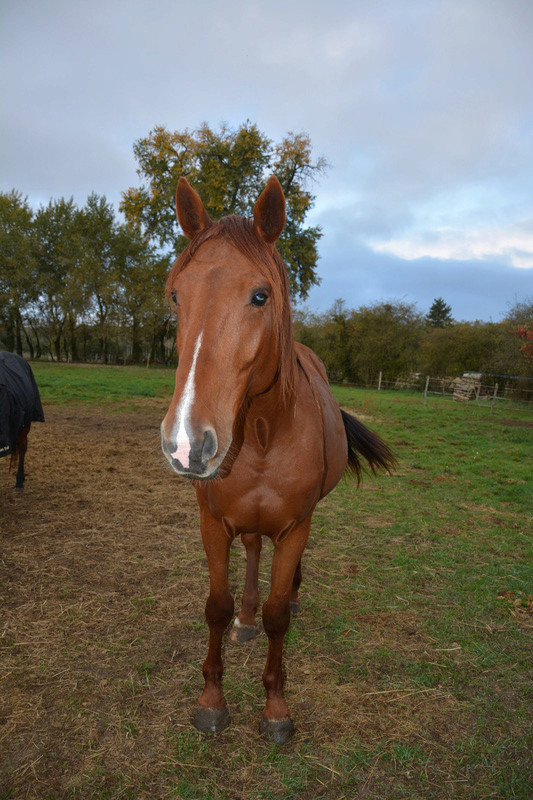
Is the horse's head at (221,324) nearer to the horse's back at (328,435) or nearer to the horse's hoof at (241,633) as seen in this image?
the horse's back at (328,435)

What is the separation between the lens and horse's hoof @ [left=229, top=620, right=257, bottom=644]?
282cm

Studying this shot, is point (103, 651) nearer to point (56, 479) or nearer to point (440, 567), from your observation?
point (440, 567)

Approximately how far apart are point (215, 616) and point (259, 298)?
1.66 metres

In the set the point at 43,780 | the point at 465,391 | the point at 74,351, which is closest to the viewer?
the point at 43,780

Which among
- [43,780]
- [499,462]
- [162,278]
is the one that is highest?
[162,278]

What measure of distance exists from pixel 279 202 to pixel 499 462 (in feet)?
26.4

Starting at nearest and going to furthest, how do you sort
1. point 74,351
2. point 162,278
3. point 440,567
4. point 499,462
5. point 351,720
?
point 351,720
point 440,567
point 499,462
point 162,278
point 74,351

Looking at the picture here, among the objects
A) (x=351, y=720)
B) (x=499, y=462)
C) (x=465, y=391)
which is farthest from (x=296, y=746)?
(x=465, y=391)

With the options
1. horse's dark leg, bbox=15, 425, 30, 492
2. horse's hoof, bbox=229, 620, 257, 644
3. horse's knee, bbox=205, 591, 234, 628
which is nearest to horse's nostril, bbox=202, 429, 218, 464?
horse's knee, bbox=205, 591, 234, 628

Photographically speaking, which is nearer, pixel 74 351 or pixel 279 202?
pixel 279 202

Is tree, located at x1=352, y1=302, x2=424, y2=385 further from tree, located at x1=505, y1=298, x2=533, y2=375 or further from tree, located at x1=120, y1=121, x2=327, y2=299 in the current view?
tree, located at x1=120, y1=121, x2=327, y2=299

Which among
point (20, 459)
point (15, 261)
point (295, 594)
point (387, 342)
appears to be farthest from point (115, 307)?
point (295, 594)

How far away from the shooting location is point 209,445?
1254 mm

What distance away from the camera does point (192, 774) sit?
1.89 meters
